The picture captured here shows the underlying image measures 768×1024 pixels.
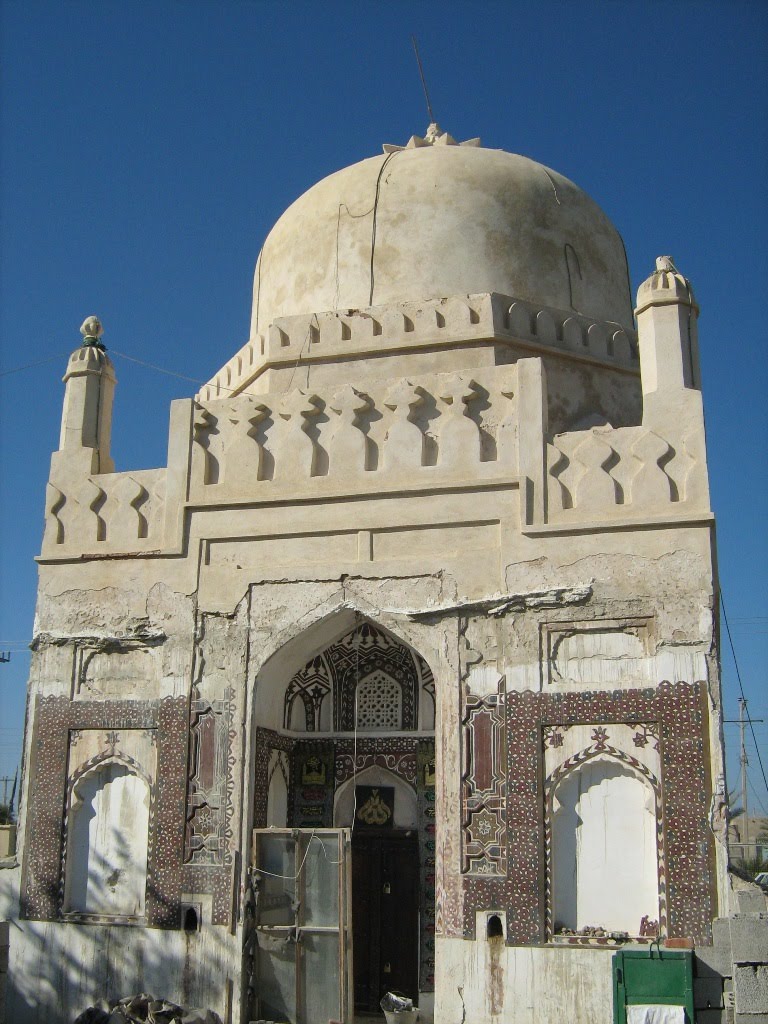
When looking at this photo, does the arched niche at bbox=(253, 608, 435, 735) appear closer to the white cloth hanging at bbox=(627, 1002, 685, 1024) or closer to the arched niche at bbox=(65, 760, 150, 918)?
the arched niche at bbox=(65, 760, 150, 918)

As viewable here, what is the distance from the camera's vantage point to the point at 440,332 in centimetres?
1063

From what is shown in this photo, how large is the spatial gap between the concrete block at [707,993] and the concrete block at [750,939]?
0.23 meters

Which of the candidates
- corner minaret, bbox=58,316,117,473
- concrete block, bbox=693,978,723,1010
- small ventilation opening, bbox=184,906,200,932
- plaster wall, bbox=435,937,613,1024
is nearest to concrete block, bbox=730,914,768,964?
concrete block, bbox=693,978,723,1010

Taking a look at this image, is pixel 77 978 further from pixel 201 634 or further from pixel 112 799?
pixel 201 634

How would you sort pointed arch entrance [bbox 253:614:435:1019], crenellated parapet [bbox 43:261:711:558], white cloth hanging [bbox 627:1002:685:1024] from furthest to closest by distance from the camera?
pointed arch entrance [bbox 253:614:435:1019] → crenellated parapet [bbox 43:261:711:558] → white cloth hanging [bbox 627:1002:685:1024]

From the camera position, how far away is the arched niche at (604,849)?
8.19m

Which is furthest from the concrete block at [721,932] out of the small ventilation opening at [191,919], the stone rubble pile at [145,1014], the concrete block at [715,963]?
the small ventilation opening at [191,919]

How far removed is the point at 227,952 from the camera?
8.86 metres

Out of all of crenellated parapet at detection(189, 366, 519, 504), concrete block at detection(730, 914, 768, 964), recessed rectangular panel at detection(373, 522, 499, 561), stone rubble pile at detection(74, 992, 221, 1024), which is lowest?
stone rubble pile at detection(74, 992, 221, 1024)

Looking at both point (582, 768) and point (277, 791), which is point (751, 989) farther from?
point (277, 791)

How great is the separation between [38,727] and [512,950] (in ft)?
14.7

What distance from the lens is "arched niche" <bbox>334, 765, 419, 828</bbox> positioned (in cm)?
1012

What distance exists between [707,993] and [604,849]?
45.9 inches

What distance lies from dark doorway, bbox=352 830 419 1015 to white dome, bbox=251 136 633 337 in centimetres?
519
